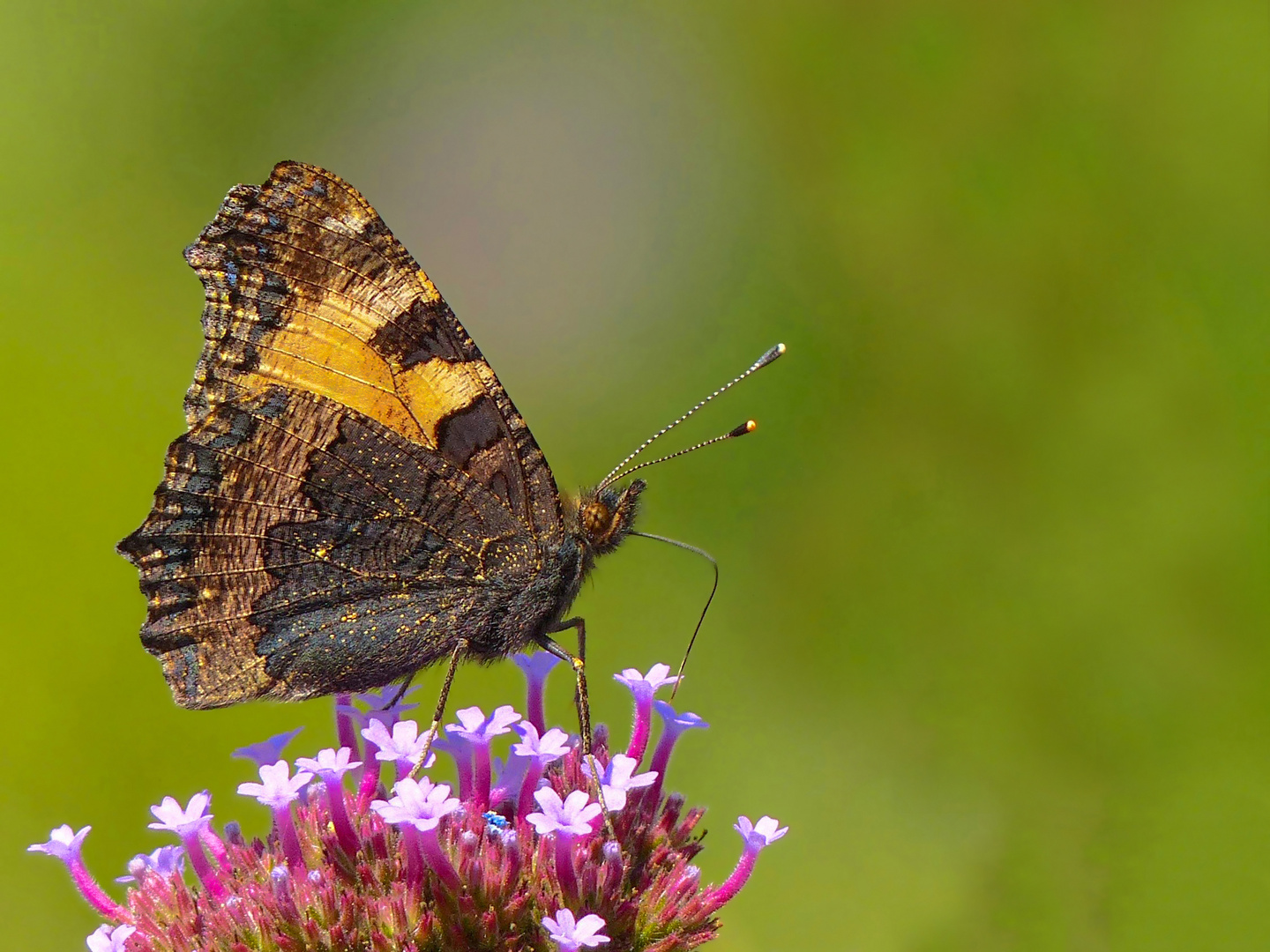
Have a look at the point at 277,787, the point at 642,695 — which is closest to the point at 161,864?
the point at 277,787

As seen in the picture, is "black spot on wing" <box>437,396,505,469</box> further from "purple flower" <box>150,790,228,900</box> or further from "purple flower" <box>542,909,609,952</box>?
"purple flower" <box>542,909,609,952</box>

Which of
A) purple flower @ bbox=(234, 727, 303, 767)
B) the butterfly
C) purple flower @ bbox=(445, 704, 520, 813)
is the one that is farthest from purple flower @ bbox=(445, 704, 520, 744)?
purple flower @ bbox=(234, 727, 303, 767)

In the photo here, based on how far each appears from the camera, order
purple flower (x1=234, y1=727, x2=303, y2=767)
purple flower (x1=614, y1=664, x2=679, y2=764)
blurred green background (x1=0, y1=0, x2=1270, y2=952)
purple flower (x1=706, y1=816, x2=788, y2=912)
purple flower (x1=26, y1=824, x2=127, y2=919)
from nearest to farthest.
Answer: purple flower (x1=706, y1=816, x2=788, y2=912) → purple flower (x1=26, y1=824, x2=127, y2=919) → purple flower (x1=614, y1=664, x2=679, y2=764) → purple flower (x1=234, y1=727, x2=303, y2=767) → blurred green background (x1=0, y1=0, x2=1270, y2=952)

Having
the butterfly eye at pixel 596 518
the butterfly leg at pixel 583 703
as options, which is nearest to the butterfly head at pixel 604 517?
the butterfly eye at pixel 596 518

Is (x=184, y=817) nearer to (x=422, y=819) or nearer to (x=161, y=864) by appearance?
(x=161, y=864)

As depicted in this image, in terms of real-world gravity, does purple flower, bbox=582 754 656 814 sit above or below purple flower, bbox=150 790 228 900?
below

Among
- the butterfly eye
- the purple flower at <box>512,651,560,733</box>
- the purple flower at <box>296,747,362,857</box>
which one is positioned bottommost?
the purple flower at <box>296,747,362,857</box>

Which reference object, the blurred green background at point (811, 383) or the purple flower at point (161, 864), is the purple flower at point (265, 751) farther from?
the blurred green background at point (811, 383)
